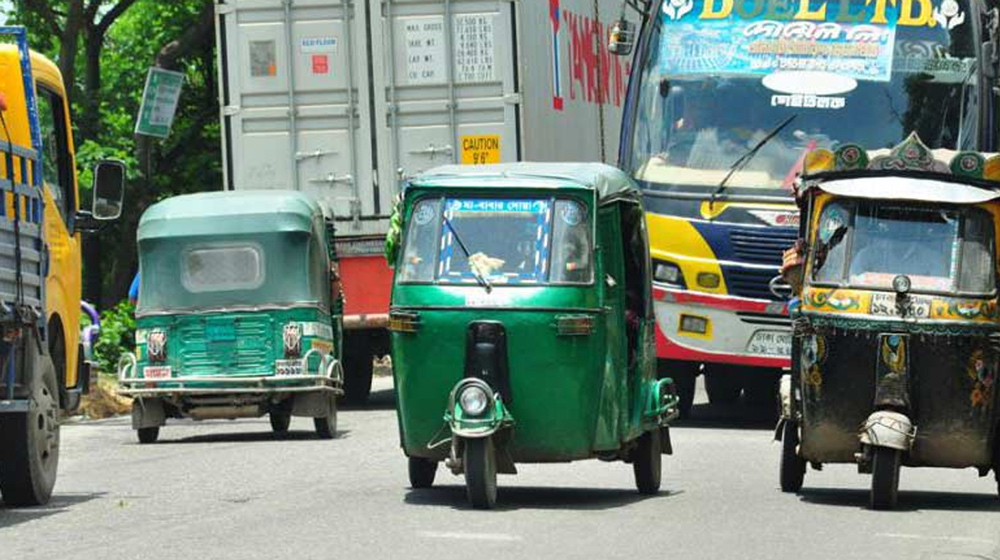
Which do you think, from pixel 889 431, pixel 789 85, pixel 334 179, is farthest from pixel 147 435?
pixel 889 431

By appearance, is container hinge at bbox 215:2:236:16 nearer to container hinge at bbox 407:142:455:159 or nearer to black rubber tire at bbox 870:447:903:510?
container hinge at bbox 407:142:455:159

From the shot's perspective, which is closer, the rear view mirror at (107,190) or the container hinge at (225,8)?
the rear view mirror at (107,190)

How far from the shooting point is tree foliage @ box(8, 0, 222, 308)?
35.4 m

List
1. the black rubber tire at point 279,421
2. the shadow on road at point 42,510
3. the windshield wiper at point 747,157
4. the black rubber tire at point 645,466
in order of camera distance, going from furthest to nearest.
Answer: the black rubber tire at point 279,421 < the windshield wiper at point 747,157 < the black rubber tire at point 645,466 < the shadow on road at point 42,510

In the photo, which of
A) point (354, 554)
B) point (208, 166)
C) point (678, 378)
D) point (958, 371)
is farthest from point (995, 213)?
point (208, 166)

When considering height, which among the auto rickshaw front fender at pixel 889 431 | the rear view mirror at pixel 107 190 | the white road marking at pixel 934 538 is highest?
the rear view mirror at pixel 107 190

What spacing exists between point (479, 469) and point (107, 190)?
11.7 ft

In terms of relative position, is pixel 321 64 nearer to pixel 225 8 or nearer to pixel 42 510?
pixel 225 8

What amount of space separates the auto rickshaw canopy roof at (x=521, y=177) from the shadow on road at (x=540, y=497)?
1779 mm

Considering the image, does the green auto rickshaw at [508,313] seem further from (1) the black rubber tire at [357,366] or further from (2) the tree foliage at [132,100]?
(2) the tree foliage at [132,100]

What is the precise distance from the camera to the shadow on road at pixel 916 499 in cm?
1438

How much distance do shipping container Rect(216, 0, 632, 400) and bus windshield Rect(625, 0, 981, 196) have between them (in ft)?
8.96

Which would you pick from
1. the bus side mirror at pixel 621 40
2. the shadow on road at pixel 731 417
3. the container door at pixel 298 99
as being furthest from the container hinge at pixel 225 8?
the shadow on road at pixel 731 417

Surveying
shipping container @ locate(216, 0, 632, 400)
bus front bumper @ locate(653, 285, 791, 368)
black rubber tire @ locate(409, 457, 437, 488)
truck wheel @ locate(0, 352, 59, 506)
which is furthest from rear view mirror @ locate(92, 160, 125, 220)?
shipping container @ locate(216, 0, 632, 400)
